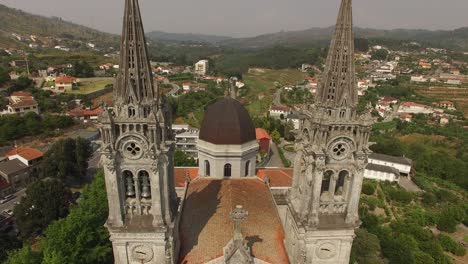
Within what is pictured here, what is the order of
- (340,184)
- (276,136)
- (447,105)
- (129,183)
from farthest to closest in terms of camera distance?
(447,105) < (276,136) < (340,184) < (129,183)

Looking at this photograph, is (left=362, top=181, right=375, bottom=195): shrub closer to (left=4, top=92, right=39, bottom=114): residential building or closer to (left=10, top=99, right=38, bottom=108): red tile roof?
(left=4, top=92, right=39, bottom=114): residential building

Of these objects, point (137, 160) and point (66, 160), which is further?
point (66, 160)

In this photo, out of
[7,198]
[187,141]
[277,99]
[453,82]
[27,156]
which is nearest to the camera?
[7,198]

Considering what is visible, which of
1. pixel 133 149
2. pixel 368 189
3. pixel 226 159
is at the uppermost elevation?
pixel 133 149

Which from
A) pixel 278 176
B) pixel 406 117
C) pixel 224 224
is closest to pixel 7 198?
pixel 278 176

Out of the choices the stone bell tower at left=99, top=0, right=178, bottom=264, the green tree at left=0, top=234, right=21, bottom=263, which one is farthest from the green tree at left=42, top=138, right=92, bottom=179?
the stone bell tower at left=99, top=0, right=178, bottom=264

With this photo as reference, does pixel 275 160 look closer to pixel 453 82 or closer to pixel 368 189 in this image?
pixel 368 189
